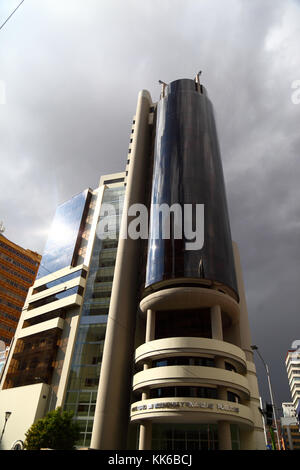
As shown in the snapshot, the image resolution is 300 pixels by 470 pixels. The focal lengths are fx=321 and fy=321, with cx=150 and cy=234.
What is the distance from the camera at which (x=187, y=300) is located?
4844cm

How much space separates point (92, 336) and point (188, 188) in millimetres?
30345

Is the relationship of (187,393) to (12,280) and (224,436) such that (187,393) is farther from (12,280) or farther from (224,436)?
(12,280)

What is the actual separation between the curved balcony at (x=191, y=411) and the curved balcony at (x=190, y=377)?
195 centimetres

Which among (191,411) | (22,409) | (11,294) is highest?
(11,294)

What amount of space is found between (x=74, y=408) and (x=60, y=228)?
41.4m

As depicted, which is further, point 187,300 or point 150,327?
point 187,300

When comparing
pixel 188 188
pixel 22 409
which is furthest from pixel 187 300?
pixel 22 409

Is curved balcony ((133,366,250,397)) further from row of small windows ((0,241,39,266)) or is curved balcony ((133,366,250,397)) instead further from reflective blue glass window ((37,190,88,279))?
row of small windows ((0,241,39,266))

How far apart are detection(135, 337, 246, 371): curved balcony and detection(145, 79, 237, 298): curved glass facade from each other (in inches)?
360

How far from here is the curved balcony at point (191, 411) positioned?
38.8 meters

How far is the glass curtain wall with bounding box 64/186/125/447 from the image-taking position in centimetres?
4850

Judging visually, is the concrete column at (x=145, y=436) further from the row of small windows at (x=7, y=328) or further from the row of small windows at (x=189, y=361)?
the row of small windows at (x=7, y=328)

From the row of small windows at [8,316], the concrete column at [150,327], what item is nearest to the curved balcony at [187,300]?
the concrete column at [150,327]
